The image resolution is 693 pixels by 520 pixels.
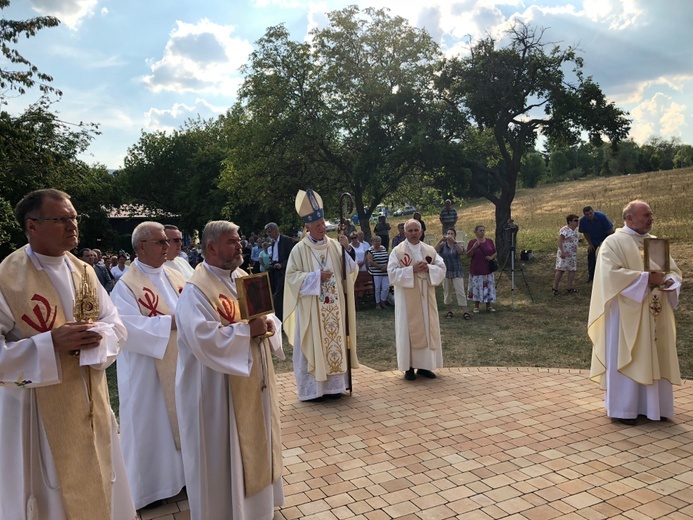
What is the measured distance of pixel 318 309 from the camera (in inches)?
269

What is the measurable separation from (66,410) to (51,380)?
260mm

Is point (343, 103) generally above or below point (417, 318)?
above

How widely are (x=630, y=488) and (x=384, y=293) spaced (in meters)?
9.80

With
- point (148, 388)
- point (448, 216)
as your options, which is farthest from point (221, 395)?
point (448, 216)

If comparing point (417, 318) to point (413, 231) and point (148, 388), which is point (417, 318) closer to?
point (413, 231)

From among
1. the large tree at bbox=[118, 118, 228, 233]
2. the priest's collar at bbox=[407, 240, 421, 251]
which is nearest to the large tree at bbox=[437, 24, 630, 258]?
the priest's collar at bbox=[407, 240, 421, 251]

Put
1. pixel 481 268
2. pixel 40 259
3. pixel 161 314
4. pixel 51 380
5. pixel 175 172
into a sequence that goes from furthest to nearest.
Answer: pixel 175 172 < pixel 481 268 < pixel 161 314 < pixel 40 259 < pixel 51 380

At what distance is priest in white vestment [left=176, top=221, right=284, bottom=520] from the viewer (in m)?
3.58

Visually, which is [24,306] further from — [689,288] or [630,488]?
[689,288]

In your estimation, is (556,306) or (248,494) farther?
(556,306)

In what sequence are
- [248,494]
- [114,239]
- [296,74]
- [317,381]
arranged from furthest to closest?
[114,239]
[296,74]
[317,381]
[248,494]

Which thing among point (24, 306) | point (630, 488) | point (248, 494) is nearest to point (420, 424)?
point (630, 488)

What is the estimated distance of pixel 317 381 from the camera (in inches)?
264

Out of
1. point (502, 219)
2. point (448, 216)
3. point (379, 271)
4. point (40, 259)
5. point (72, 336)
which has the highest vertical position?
point (448, 216)
